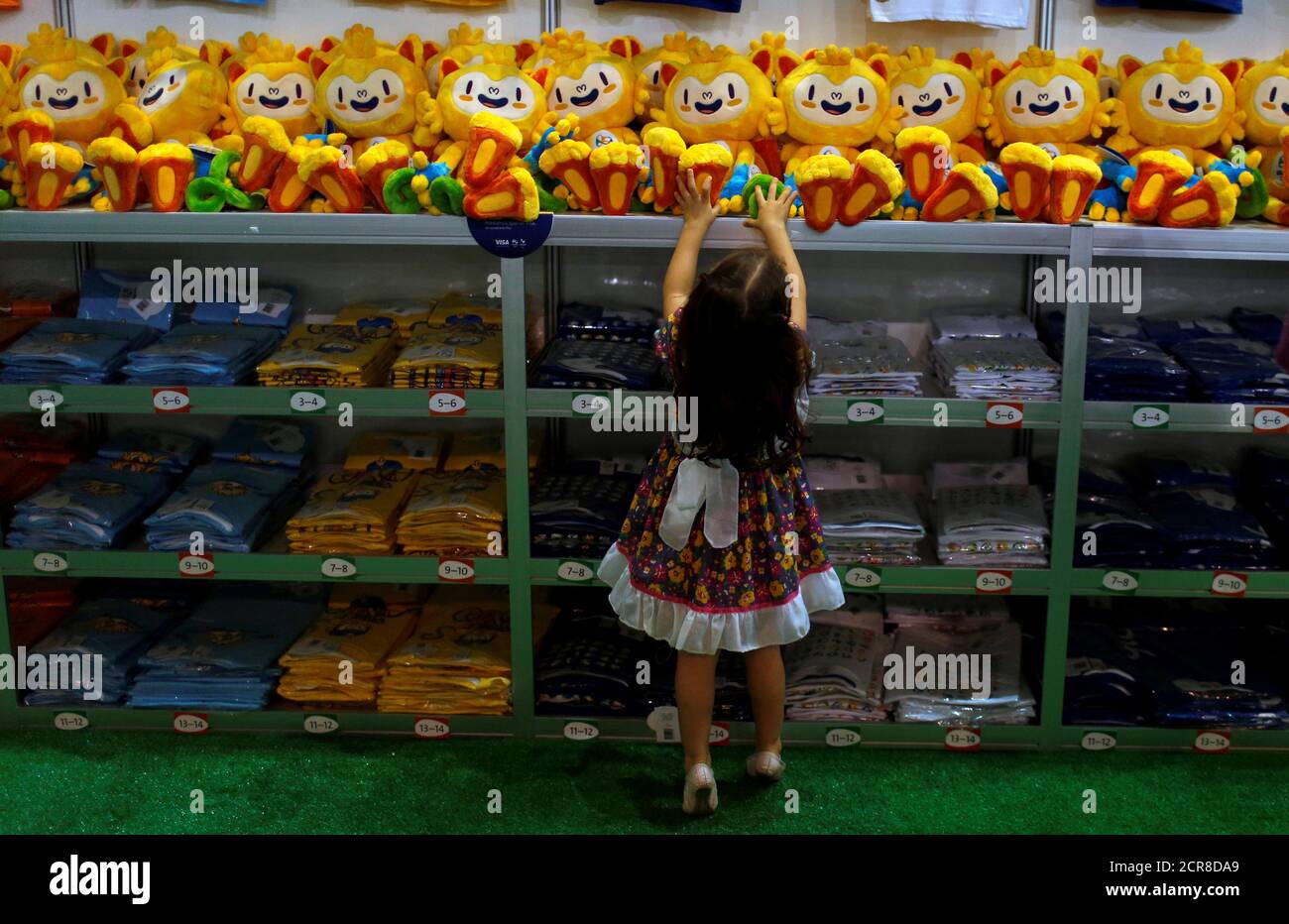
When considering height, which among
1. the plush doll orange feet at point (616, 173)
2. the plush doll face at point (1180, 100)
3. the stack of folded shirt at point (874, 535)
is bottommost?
the stack of folded shirt at point (874, 535)

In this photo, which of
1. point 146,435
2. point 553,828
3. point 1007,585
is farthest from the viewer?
point 146,435

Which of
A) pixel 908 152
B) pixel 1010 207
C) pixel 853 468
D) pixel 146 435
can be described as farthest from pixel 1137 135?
pixel 146 435

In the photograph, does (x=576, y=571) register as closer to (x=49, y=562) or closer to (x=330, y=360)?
(x=330, y=360)

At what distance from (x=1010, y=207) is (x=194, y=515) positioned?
2060mm

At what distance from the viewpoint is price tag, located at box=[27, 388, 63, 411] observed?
10.4 feet

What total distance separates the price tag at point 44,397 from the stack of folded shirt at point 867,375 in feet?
5.75

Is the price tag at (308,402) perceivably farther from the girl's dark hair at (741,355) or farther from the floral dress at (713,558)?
the girl's dark hair at (741,355)

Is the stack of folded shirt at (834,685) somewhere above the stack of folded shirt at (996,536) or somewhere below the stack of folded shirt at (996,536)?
below

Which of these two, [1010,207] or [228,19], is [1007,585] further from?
[228,19]

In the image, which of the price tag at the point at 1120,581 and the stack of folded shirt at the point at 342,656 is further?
the stack of folded shirt at the point at 342,656

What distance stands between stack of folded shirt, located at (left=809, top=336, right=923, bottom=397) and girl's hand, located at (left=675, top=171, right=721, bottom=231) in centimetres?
46

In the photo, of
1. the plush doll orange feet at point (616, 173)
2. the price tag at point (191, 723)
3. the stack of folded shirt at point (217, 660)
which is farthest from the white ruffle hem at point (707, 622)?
the price tag at point (191, 723)

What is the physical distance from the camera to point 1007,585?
319 cm

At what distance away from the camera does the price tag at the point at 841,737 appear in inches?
127
